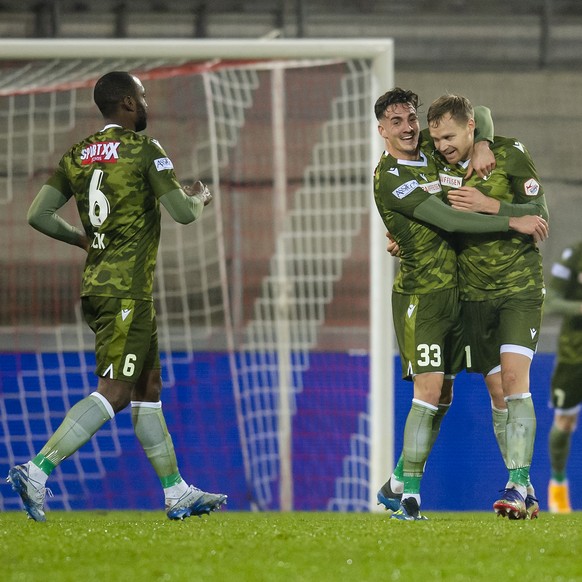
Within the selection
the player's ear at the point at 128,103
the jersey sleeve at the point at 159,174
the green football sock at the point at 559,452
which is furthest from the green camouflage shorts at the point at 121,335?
the green football sock at the point at 559,452

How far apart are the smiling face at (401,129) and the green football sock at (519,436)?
3.52 ft

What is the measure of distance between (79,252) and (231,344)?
1.93 metres

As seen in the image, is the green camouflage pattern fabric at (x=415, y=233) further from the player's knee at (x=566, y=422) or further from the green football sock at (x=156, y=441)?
the player's knee at (x=566, y=422)

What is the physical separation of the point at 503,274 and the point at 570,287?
14.8 ft

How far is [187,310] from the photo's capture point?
8.46m

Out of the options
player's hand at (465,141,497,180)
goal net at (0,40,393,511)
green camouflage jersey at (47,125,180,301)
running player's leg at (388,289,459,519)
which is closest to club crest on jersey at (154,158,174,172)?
green camouflage jersey at (47,125,180,301)

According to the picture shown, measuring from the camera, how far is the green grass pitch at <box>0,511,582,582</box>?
3.04m

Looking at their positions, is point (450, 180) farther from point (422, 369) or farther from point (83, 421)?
point (83, 421)

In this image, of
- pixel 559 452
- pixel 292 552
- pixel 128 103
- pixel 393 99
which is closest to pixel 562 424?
pixel 559 452

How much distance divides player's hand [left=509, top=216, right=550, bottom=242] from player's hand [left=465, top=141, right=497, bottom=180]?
24 cm

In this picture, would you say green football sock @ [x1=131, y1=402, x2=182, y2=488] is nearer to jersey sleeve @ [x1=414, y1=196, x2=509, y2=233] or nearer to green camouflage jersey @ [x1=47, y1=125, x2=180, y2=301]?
green camouflage jersey @ [x1=47, y1=125, x2=180, y2=301]

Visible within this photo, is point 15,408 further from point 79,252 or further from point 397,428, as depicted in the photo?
point 397,428

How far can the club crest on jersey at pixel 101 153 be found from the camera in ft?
14.6

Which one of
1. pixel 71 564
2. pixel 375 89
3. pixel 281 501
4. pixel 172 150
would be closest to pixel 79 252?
pixel 172 150
